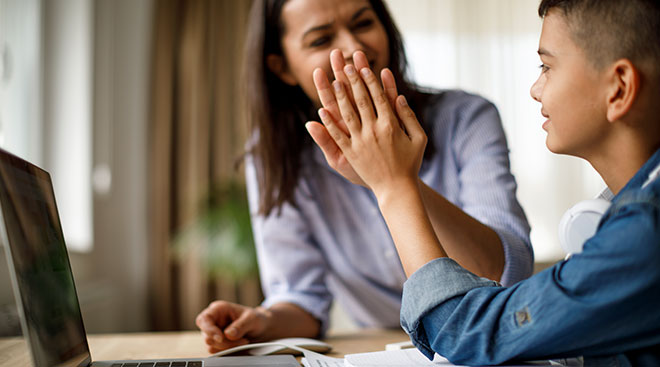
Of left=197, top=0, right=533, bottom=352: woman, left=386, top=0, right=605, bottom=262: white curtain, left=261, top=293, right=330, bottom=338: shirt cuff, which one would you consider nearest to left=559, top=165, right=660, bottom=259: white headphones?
left=197, top=0, right=533, bottom=352: woman

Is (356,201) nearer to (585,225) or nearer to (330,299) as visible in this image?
(330,299)

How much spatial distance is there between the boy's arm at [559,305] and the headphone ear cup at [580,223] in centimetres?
4

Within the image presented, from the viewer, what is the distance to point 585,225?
613 mm

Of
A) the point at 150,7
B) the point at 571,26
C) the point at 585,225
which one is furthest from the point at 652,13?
the point at 150,7

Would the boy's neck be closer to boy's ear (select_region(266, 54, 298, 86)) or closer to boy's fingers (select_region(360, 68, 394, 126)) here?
boy's fingers (select_region(360, 68, 394, 126))

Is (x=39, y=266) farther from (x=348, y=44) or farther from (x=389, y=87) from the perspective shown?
(x=348, y=44)

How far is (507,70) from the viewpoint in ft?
13.5

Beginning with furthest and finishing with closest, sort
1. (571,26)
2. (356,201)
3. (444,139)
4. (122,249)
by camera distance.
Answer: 1. (122,249)
2. (356,201)
3. (444,139)
4. (571,26)

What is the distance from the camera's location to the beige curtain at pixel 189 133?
3484mm

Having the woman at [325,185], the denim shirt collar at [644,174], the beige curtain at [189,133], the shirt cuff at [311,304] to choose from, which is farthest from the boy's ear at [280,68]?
the beige curtain at [189,133]

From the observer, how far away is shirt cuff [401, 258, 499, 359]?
629 mm

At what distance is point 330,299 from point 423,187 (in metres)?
0.57

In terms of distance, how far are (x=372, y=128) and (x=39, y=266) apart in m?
0.42

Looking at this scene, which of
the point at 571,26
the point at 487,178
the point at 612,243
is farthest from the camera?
the point at 487,178
